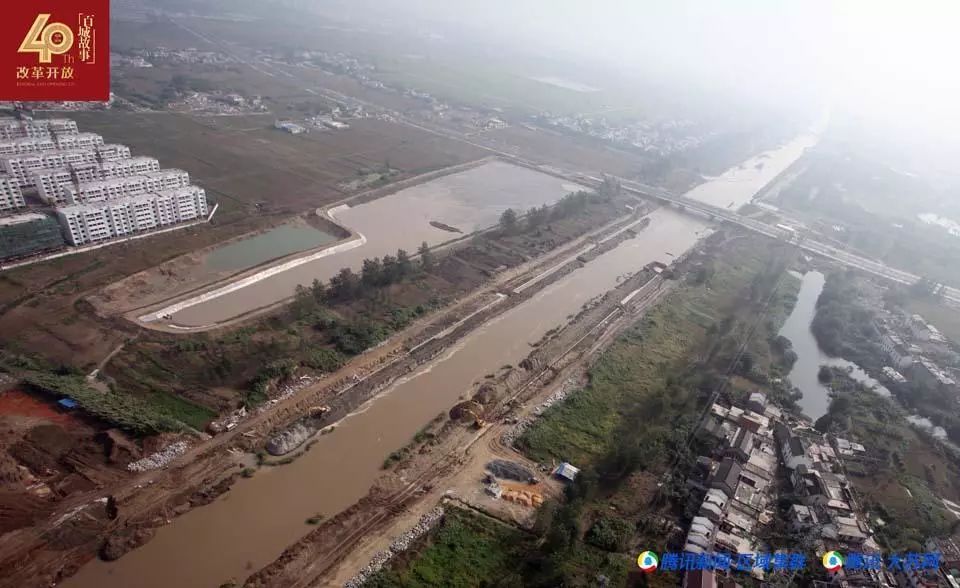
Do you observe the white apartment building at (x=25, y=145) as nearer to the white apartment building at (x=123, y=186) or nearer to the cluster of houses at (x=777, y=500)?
the white apartment building at (x=123, y=186)

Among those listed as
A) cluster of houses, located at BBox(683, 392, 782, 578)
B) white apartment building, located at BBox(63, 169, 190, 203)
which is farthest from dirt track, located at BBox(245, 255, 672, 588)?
white apartment building, located at BBox(63, 169, 190, 203)

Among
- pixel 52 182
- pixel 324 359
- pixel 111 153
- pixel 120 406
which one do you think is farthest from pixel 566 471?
pixel 111 153

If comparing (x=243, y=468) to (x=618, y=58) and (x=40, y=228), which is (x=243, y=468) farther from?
(x=618, y=58)

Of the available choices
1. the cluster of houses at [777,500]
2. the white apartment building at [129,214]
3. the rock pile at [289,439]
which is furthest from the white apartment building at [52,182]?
the cluster of houses at [777,500]

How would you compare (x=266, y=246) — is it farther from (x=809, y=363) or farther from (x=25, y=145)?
(x=809, y=363)

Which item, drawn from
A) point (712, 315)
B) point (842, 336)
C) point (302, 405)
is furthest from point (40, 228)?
point (842, 336)

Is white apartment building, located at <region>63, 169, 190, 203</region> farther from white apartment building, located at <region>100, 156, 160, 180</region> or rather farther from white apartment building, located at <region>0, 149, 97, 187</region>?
white apartment building, located at <region>0, 149, 97, 187</region>
